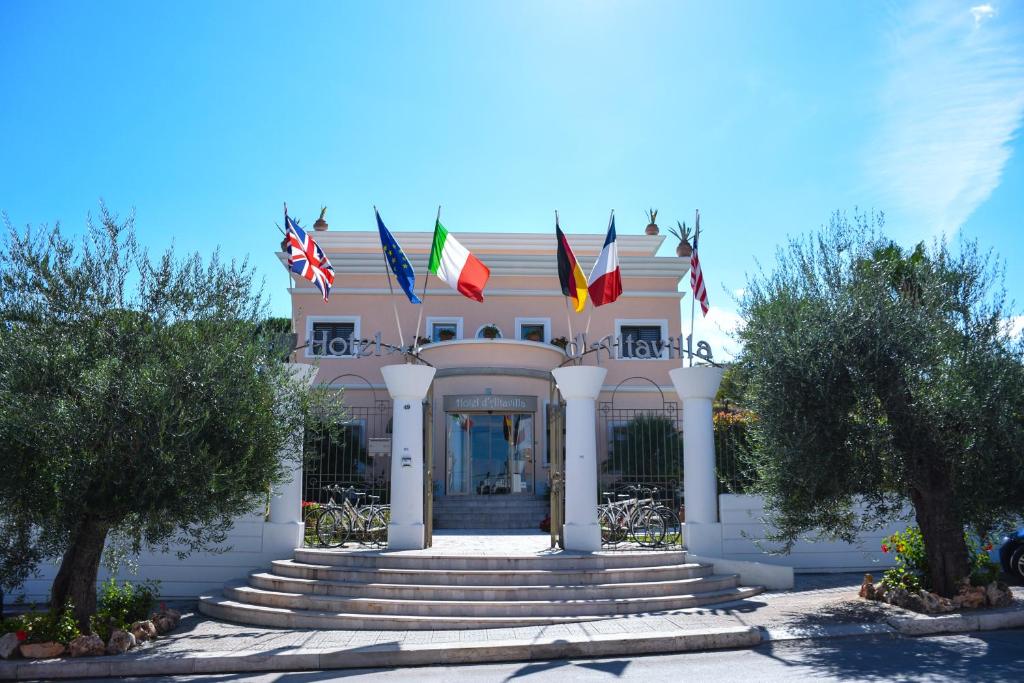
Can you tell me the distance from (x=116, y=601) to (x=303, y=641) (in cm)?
239

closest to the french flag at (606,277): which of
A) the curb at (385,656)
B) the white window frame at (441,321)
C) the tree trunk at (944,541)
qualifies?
the tree trunk at (944,541)

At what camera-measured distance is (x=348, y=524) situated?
12.6 m

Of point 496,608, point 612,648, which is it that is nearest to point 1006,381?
point 612,648

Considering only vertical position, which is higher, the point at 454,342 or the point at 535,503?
the point at 454,342

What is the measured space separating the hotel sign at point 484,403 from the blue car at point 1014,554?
11.5m

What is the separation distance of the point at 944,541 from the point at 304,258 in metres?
10.9

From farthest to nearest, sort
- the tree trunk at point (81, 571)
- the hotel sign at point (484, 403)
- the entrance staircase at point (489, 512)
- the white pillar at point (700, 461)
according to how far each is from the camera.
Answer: the hotel sign at point (484, 403) < the entrance staircase at point (489, 512) < the white pillar at point (700, 461) < the tree trunk at point (81, 571)

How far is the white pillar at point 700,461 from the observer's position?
12.2m

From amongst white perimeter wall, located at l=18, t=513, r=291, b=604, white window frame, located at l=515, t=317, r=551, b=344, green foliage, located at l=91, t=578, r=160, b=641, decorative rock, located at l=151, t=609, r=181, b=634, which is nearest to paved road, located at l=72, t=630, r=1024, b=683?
green foliage, located at l=91, t=578, r=160, b=641

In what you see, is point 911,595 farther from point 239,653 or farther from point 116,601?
point 116,601

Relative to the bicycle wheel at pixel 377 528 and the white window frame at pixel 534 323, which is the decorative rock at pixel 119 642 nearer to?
the bicycle wheel at pixel 377 528

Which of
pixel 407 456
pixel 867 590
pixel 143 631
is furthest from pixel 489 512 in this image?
pixel 143 631

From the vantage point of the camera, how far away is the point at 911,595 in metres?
9.63

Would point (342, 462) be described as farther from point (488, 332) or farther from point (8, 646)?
point (488, 332)
